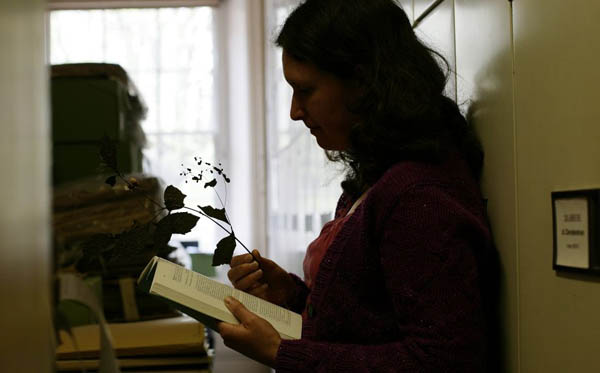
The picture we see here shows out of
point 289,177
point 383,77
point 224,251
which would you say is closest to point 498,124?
point 383,77

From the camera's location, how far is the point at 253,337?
0.88m

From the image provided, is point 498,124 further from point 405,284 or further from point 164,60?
point 164,60

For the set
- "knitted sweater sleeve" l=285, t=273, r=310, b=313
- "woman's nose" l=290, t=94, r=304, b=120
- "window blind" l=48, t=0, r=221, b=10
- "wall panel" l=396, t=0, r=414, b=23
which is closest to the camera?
"woman's nose" l=290, t=94, r=304, b=120

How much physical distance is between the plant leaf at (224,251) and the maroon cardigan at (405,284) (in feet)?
0.51

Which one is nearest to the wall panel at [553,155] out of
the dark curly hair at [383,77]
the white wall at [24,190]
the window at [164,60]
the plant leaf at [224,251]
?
the dark curly hair at [383,77]

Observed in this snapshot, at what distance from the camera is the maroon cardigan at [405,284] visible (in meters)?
0.80

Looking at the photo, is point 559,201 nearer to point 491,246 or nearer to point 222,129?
point 491,246

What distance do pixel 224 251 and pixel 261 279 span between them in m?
0.22

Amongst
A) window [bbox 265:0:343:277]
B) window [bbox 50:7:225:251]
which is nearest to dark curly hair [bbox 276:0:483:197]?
window [bbox 265:0:343:277]

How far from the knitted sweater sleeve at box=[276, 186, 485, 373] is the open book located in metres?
0.10

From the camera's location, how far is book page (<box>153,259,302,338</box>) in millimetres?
882

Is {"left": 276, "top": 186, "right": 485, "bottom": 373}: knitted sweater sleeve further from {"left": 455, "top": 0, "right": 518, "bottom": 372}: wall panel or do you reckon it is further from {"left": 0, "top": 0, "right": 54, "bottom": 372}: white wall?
{"left": 0, "top": 0, "right": 54, "bottom": 372}: white wall

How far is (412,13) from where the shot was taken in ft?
4.65

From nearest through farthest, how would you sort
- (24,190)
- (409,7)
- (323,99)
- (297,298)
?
(24,190), (323,99), (297,298), (409,7)
